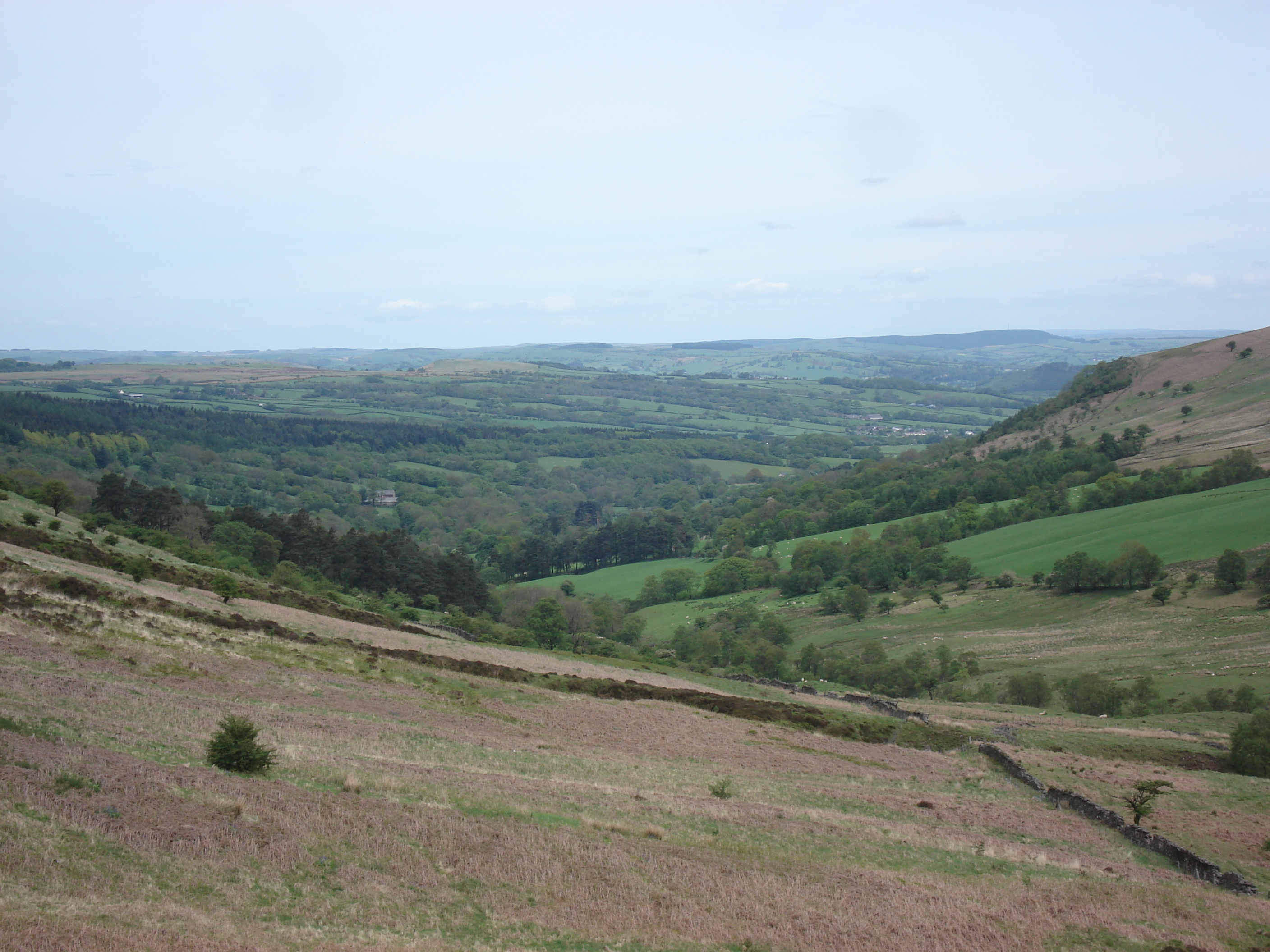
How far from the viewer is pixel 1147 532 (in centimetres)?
9662

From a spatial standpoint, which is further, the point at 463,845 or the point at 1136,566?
the point at 1136,566

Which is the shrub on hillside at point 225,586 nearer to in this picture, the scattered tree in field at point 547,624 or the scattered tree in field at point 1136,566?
the scattered tree in field at point 547,624

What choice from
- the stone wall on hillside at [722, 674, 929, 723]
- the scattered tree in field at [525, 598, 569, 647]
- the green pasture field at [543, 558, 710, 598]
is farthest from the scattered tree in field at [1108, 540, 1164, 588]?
the green pasture field at [543, 558, 710, 598]

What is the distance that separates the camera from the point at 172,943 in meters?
10.1

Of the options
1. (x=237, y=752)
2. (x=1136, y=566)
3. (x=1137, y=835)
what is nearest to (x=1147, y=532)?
(x=1136, y=566)

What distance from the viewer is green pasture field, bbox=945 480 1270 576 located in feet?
290

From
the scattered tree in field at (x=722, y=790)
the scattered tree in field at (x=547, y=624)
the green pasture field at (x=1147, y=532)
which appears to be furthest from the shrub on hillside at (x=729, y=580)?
the scattered tree in field at (x=722, y=790)

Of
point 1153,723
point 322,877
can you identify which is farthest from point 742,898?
point 1153,723

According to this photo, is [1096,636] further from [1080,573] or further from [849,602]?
[849,602]

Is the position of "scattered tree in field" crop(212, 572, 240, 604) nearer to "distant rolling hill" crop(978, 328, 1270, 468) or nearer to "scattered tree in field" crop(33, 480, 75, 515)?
"scattered tree in field" crop(33, 480, 75, 515)

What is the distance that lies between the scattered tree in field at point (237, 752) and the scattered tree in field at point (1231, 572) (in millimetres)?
83680

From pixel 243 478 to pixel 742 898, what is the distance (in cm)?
17892

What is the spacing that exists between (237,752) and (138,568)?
32784 millimetres

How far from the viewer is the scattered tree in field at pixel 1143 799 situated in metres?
25.9
